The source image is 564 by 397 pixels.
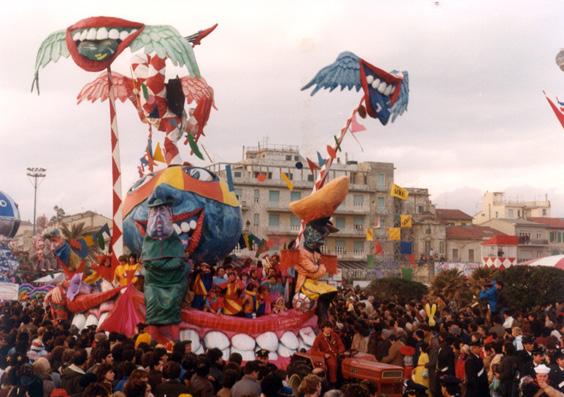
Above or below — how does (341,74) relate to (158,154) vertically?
above

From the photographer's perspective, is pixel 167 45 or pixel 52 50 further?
pixel 52 50

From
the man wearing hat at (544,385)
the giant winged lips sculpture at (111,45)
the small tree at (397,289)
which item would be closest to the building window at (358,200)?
the small tree at (397,289)

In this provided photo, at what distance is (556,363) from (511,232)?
72663 mm

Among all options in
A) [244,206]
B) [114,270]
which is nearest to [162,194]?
[114,270]

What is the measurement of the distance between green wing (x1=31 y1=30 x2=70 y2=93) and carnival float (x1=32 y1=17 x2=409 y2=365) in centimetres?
3

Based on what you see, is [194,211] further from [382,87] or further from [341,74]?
[382,87]

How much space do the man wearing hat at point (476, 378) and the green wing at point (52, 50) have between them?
11.5 meters

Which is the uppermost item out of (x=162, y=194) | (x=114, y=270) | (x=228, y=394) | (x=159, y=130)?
(x=159, y=130)

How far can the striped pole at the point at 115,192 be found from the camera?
1897 cm

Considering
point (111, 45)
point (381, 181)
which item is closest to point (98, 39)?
point (111, 45)

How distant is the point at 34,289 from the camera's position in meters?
28.1

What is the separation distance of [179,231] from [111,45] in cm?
441

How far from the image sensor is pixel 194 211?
59.1ft

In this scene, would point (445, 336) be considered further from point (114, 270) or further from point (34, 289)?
point (34, 289)
